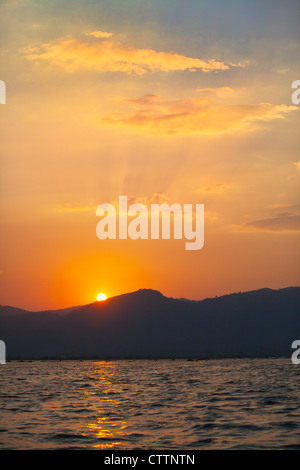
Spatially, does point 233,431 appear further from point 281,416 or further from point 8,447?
point 8,447

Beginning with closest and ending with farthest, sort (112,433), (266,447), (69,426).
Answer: (266,447), (112,433), (69,426)

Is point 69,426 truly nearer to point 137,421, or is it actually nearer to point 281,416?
point 137,421

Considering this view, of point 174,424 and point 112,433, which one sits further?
point 174,424

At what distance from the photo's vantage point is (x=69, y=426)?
146 ft
